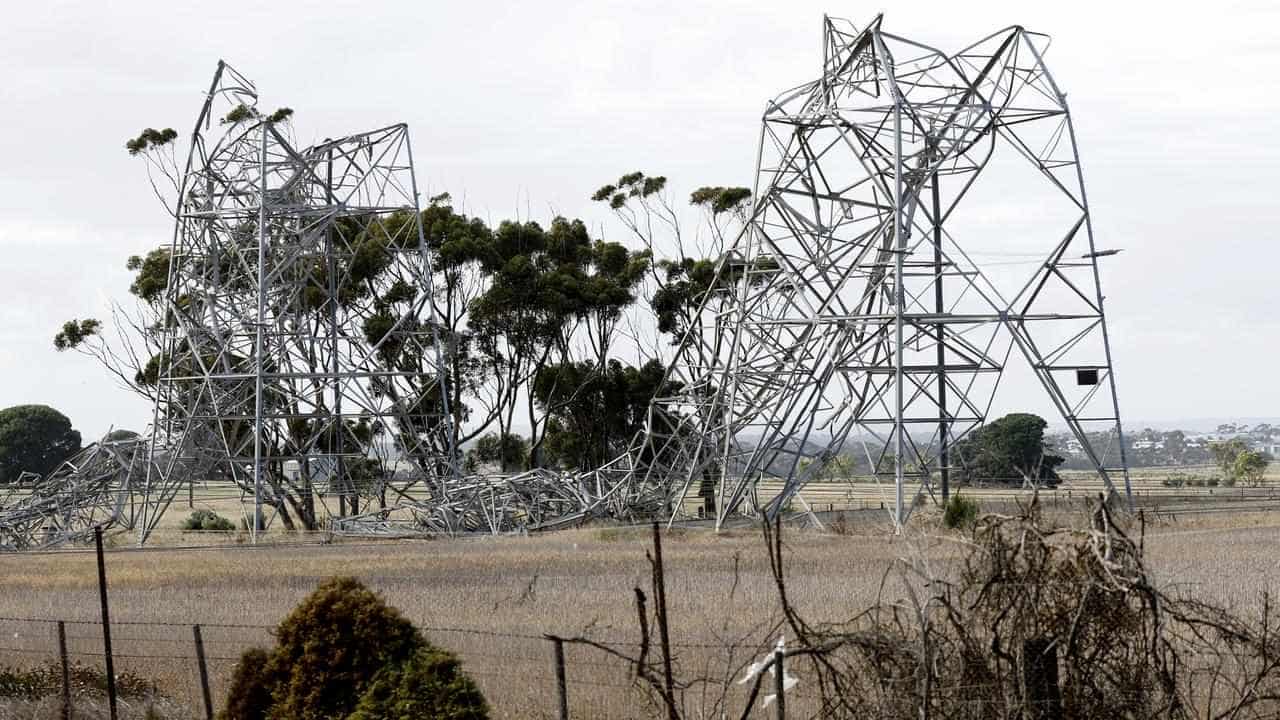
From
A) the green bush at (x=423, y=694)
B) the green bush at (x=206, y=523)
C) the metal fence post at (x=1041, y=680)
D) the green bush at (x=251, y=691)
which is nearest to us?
the metal fence post at (x=1041, y=680)

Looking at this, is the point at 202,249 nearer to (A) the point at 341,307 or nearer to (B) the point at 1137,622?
(A) the point at 341,307

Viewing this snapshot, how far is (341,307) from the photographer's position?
209 ft

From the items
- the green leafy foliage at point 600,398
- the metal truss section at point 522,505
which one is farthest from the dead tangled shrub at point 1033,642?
the green leafy foliage at point 600,398

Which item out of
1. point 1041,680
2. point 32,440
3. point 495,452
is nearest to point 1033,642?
point 1041,680

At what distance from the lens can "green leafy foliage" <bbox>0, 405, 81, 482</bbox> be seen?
104 m

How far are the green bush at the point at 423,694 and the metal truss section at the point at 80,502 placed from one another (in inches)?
1471

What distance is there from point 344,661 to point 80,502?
39534 mm

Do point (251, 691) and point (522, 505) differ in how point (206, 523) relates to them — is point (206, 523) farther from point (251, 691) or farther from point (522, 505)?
point (251, 691)

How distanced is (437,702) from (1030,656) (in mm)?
3970

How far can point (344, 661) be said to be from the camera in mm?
11961

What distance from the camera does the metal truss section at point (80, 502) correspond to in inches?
1877

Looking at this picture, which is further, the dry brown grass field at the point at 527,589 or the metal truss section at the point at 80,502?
the metal truss section at the point at 80,502

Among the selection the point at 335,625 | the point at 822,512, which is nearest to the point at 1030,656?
the point at 335,625

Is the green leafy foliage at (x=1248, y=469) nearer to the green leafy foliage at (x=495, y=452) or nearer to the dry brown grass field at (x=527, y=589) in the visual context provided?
the green leafy foliage at (x=495, y=452)
